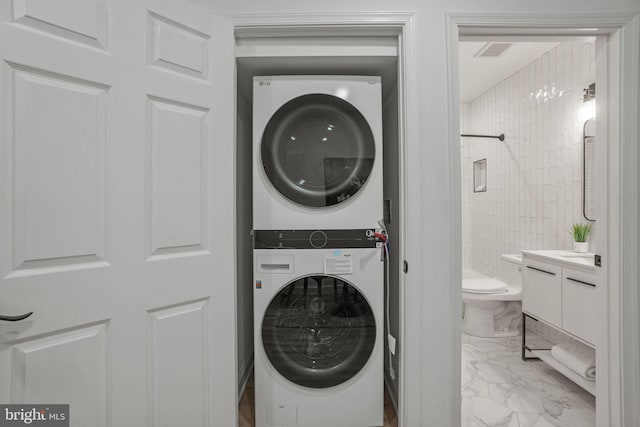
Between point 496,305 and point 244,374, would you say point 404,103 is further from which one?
point 496,305

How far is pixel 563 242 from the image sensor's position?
241 cm

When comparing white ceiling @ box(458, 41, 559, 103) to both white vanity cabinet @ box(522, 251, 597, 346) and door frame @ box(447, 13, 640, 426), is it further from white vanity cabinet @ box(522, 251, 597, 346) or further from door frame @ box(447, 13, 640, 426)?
white vanity cabinet @ box(522, 251, 597, 346)

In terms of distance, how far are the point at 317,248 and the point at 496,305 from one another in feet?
6.96

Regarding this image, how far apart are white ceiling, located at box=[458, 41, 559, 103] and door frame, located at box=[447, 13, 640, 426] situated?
117cm

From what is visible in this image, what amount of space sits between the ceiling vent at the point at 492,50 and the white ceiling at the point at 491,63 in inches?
1.2

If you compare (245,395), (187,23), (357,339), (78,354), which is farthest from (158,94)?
(245,395)

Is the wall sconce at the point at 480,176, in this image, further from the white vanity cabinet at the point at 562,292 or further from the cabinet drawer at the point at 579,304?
the cabinet drawer at the point at 579,304

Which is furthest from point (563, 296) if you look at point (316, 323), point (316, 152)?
point (316, 152)

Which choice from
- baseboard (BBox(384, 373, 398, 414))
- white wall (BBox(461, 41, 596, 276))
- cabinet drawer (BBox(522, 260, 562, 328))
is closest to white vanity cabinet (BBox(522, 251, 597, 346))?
cabinet drawer (BBox(522, 260, 562, 328))

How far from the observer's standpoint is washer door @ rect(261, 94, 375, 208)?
1.46 metres

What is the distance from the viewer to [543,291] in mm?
2029

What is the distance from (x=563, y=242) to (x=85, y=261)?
3.09 m

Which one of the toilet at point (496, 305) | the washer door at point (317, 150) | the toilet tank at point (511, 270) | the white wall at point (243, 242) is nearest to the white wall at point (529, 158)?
the toilet tank at point (511, 270)

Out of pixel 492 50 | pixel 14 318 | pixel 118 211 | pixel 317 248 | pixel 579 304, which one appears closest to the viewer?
pixel 14 318
